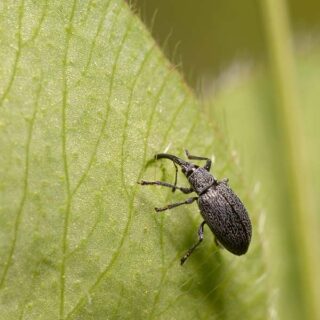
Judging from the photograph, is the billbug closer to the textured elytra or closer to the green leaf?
the textured elytra

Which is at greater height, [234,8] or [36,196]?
[234,8]

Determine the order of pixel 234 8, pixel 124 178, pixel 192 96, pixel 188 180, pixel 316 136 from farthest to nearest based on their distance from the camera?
pixel 234 8, pixel 316 136, pixel 188 180, pixel 192 96, pixel 124 178

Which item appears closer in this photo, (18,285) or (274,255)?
(18,285)

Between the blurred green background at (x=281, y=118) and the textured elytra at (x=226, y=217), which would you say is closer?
the textured elytra at (x=226, y=217)

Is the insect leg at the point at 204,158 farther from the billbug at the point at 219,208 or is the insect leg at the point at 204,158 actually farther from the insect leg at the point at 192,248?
the insect leg at the point at 192,248

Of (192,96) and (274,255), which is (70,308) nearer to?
(192,96)

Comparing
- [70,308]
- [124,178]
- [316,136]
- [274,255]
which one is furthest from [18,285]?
[316,136]

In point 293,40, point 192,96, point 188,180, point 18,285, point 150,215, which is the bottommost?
point 18,285

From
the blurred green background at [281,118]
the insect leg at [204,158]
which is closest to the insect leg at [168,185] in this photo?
the insect leg at [204,158]
